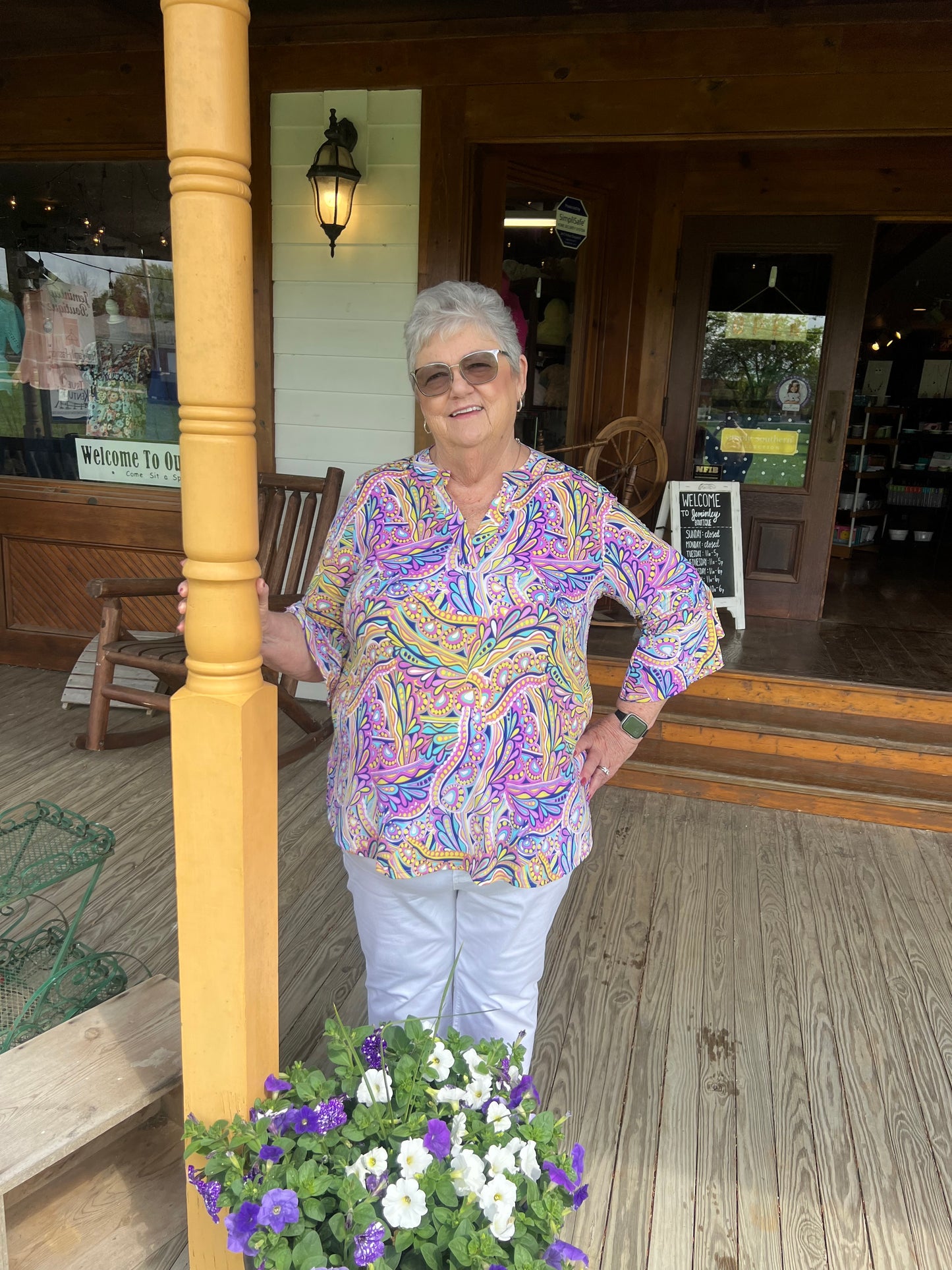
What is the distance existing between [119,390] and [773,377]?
3207 millimetres

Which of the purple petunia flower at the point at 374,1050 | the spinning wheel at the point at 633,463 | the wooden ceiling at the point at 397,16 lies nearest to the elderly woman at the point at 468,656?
the purple petunia flower at the point at 374,1050

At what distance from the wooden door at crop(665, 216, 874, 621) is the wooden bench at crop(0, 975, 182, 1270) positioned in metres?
3.83

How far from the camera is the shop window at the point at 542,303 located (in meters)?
4.31

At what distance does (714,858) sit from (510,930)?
1.58m

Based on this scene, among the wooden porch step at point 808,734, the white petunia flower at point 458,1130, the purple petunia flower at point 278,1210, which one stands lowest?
the wooden porch step at point 808,734

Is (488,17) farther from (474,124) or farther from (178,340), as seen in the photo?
(178,340)

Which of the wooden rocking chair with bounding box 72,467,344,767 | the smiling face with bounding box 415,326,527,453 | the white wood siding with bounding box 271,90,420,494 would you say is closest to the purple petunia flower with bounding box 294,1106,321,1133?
the smiling face with bounding box 415,326,527,453

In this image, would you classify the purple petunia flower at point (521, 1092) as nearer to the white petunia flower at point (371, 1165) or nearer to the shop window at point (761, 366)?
the white petunia flower at point (371, 1165)

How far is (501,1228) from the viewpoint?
39.8 inches

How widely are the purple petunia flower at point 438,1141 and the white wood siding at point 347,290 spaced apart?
295 cm

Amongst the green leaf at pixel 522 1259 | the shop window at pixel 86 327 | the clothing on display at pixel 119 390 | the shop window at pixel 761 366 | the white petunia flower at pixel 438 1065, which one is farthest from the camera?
the shop window at pixel 761 366

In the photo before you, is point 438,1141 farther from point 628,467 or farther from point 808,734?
point 628,467

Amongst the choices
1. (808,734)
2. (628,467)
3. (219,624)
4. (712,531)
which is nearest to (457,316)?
(219,624)

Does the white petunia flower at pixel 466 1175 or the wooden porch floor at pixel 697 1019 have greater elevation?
the white petunia flower at pixel 466 1175
